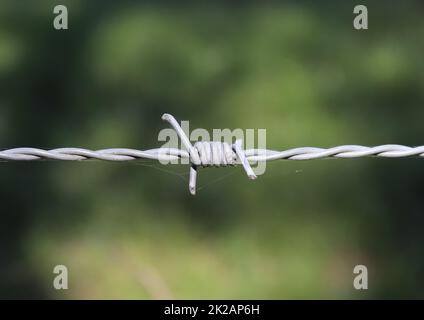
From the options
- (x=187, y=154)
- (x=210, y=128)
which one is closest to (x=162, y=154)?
(x=187, y=154)

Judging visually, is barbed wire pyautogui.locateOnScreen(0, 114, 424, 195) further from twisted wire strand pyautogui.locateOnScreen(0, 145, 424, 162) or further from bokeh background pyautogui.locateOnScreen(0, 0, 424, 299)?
bokeh background pyautogui.locateOnScreen(0, 0, 424, 299)

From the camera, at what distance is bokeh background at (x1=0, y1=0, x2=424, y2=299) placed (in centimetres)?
139

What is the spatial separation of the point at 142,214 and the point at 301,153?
→ 2.79 feet

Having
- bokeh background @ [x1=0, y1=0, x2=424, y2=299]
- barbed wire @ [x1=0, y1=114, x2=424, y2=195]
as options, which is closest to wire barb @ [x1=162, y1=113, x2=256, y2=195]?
barbed wire @ [x1=0, y1=114, x2=424, y2=195]

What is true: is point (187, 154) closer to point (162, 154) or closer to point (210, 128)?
point (162, 154)

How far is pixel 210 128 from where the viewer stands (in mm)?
1623

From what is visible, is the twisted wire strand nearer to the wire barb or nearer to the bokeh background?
the wire barb

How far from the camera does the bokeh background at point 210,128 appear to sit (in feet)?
4.57

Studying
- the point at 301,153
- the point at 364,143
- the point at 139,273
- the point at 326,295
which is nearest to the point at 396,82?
the point at 364,143

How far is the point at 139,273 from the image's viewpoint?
137 cm

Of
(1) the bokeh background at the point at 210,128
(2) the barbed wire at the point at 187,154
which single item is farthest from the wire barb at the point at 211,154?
(1) the bokeh background at the point at 210,128

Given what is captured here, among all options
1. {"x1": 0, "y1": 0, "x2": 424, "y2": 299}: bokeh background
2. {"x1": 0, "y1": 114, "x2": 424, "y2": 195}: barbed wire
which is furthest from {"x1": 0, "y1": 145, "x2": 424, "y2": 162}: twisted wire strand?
{"x1": 0, "y1": 0, "x2": 424, "y2": 299}: bokeh background

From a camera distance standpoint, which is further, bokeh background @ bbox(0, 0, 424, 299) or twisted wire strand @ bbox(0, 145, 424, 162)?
bokeh background @ bbox(0, 0, 424, 299)

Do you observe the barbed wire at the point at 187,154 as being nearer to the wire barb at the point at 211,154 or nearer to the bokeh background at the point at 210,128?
the wire barb at the point at 211,154
